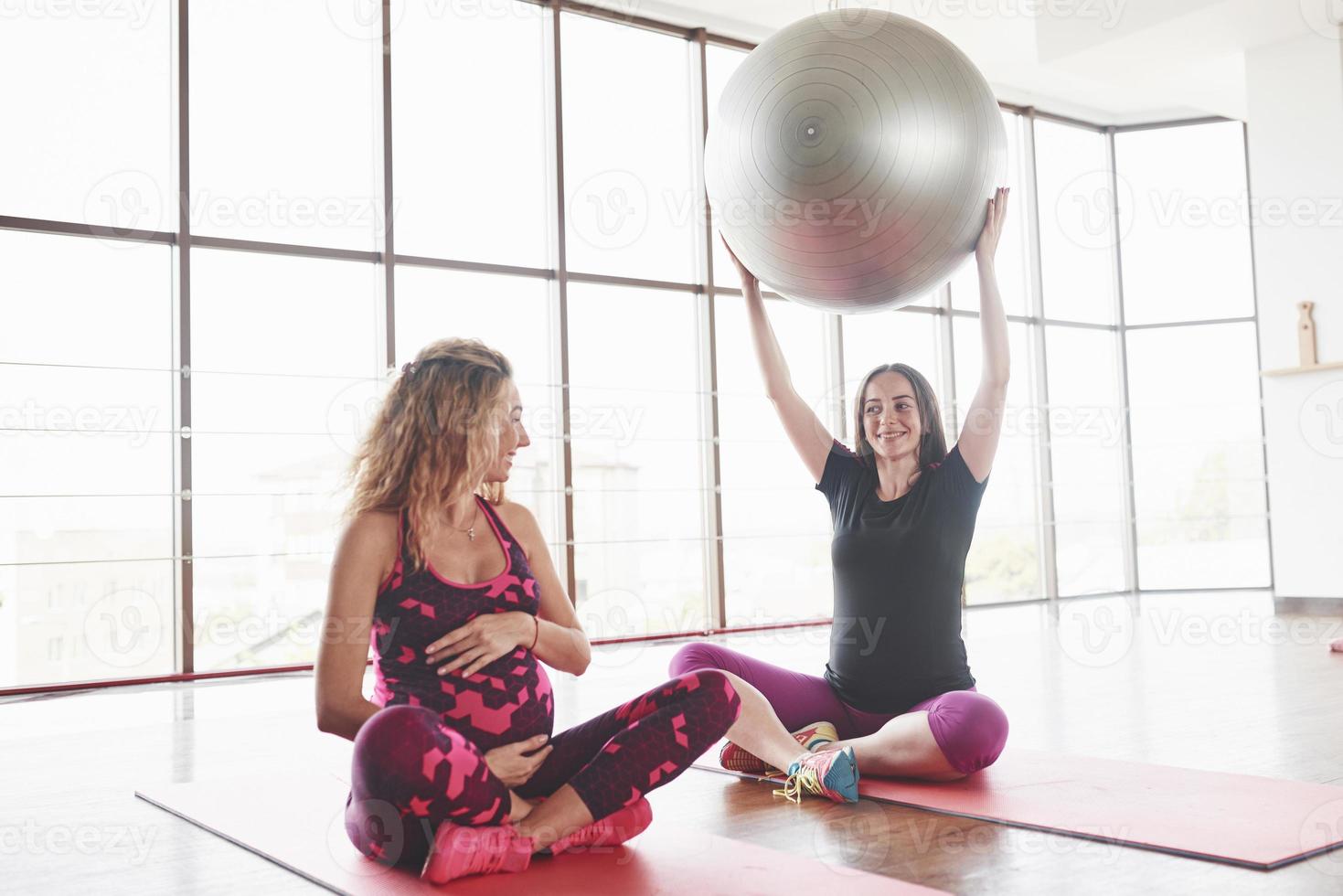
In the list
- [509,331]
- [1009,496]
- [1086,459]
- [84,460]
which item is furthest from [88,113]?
[1086,459]

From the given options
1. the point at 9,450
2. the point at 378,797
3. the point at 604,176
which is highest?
the point at 604,176

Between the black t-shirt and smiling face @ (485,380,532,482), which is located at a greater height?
smiling face @ (485,380,532,482)

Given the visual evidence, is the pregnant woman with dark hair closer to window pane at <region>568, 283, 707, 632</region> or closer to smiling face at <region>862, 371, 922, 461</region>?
smiling face at <region>862, 371, 922, 461</region>

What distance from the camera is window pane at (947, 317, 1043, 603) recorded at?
22.1 ft

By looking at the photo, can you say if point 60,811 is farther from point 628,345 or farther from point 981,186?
point 628,345

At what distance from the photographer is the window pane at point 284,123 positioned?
4629mm

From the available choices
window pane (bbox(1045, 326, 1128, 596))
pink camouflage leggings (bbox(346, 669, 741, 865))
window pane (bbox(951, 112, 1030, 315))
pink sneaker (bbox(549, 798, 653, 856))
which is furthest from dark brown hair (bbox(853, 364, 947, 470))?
window pane (bbox(1045, 326, 1128, 596))

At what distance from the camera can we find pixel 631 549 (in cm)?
552

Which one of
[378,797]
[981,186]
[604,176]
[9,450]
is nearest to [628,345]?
[604,176]

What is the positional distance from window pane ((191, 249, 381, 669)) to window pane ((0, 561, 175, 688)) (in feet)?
0.49

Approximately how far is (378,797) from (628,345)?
4.21 meters

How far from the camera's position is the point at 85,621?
4.28 m

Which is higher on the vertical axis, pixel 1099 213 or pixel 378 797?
pixel 1099 213

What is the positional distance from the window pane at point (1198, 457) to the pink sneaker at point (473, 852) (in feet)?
20.9
